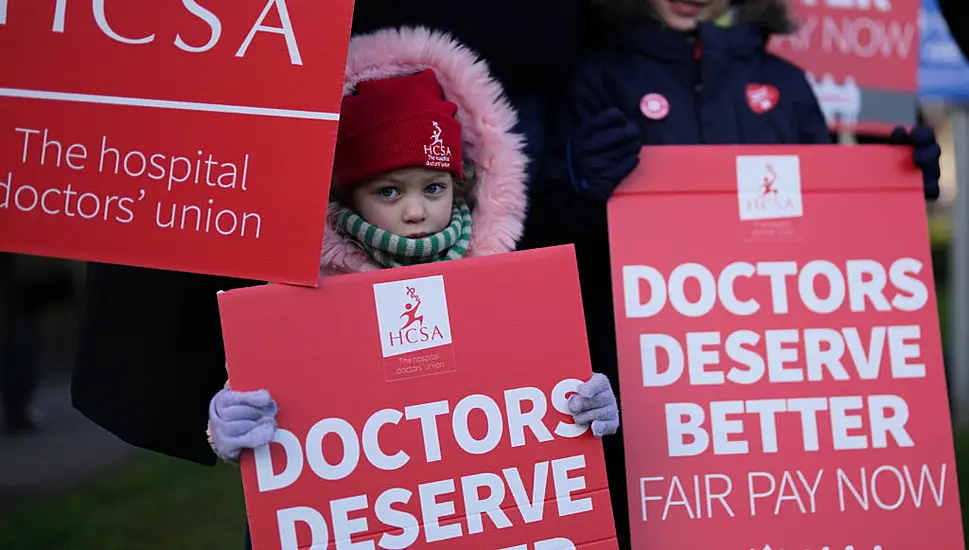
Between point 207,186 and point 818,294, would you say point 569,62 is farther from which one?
point 207,186

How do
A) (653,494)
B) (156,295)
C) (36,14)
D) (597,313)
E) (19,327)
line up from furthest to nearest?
(19,327), (597,313), (156,295), (653,494), (36,14)

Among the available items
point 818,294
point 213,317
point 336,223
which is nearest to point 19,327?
point 213,317

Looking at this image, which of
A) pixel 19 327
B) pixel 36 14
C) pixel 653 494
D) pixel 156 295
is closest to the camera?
pixel 36 14

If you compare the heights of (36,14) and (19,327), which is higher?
(36,14)

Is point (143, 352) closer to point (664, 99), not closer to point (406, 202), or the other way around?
point (406, 202)

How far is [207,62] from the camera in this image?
73.0 inches

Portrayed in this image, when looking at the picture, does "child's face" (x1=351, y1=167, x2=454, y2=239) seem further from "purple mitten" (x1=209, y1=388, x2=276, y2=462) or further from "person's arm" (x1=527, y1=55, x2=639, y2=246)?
"purple mitten" (x1=209, y1=388, x2=276, y2=462)

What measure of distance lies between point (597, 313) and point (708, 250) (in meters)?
0.40

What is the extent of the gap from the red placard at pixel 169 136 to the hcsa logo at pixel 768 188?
0.86 metres

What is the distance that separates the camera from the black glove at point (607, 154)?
85.6 inches

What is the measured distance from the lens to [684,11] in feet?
8.31

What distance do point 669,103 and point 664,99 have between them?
2cm

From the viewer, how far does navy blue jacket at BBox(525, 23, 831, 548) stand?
97.7 inches

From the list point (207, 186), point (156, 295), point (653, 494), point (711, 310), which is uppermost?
point (207, 186)
